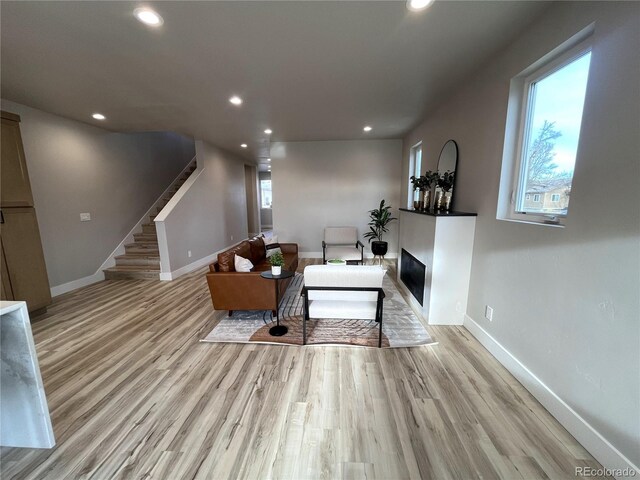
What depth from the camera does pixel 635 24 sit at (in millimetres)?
A: 1168

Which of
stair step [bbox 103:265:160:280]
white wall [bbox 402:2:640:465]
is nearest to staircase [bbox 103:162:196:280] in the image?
stair step [bbox 103:265:160:280]

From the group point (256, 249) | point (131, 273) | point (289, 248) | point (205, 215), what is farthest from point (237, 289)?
point (205, 215)

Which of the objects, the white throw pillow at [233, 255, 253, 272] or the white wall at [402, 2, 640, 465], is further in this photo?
the white throw pillow at [233, 255, 253, 272]

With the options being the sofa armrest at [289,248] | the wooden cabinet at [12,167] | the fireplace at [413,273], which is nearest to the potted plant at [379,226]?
the fireplace at [413,273]

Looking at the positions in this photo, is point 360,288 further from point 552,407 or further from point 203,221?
point 203,221

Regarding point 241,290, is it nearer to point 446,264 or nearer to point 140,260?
point 446,264

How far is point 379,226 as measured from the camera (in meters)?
5.35

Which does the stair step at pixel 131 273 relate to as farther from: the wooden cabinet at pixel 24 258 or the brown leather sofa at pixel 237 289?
the brown leather sofa at pixel 237 289

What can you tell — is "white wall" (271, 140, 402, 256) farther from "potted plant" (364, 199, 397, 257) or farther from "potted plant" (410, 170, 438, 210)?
"potted plant" (410, 170, 438, 210)

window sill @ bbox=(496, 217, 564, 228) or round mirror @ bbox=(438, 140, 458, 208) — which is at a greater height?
round mirror @ bbox=(438, 140, 458, 208)

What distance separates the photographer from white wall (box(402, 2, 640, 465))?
3.86 ft

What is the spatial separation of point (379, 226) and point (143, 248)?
16.6 feet

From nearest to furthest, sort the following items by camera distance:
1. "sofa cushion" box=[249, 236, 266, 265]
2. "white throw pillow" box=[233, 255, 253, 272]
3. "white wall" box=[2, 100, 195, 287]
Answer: "white throw pillow" box=[233, 255, 253, 272] → "white wall" box=[2, 100, 195, 287] → "sofa cushion" box=[249, 236, 266, 265]

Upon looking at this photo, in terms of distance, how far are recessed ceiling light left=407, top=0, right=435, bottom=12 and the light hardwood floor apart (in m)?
2.76
